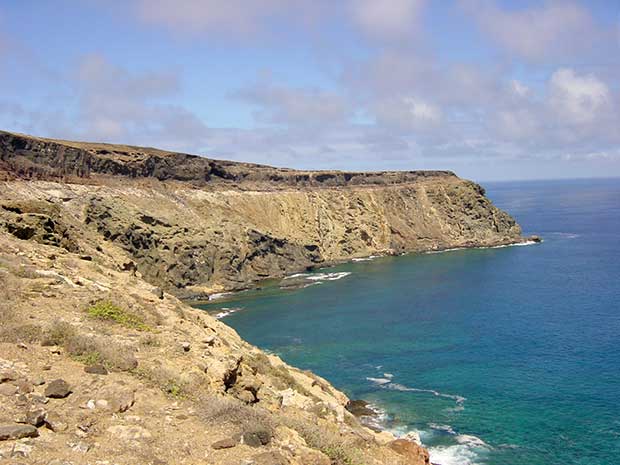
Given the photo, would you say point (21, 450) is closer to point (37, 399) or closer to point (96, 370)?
point (37, 399)

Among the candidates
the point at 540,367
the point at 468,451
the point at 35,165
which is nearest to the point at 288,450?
the point at 468,451

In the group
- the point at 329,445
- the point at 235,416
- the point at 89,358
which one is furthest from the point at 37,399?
the point at 329,445

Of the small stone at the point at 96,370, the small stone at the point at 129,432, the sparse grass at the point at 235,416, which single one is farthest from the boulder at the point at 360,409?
the small stone at the point at 129,432

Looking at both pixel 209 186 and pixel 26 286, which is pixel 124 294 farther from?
pixel 209 186

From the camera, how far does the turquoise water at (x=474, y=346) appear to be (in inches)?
1460

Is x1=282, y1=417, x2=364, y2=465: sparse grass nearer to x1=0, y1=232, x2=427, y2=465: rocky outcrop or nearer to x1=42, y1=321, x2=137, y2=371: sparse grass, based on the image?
x1=0, y1=232, x2=427, y2=465: rocky outcrop

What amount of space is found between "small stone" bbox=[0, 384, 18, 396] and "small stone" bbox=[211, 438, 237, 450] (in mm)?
4985

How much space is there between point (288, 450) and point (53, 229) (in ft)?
87.7

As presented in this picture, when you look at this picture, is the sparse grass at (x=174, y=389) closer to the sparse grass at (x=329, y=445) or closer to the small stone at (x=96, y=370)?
the small stone at (x=96, y=370)

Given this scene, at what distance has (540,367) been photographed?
48594 millimetres

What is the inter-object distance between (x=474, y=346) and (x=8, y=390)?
5026 centimetres

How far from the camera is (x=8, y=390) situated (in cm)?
1285

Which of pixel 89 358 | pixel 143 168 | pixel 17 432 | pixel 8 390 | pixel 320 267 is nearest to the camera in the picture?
pixel 17 432

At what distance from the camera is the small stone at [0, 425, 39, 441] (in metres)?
10.8
